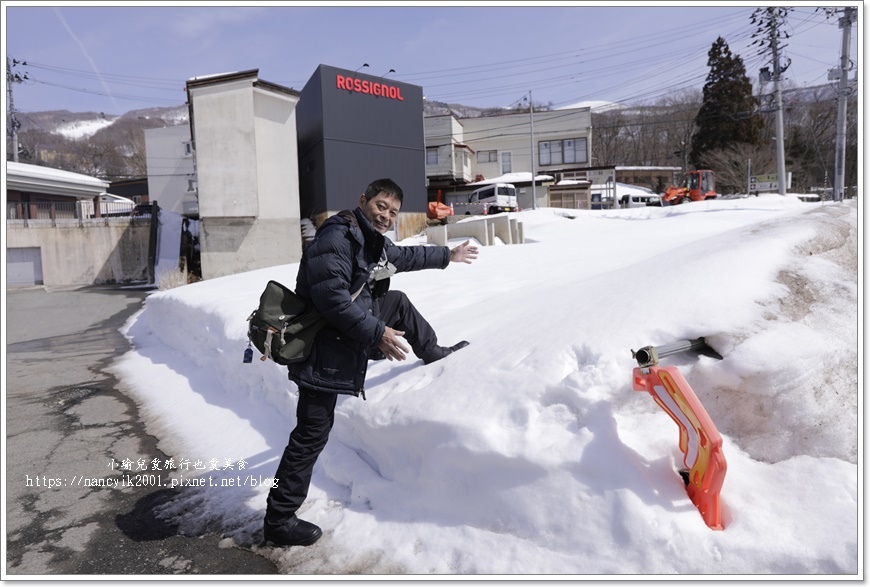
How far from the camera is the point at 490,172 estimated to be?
51531 mm

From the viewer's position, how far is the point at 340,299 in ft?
8.90

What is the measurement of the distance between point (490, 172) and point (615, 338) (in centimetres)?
4994

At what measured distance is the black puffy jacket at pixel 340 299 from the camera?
2727 mm

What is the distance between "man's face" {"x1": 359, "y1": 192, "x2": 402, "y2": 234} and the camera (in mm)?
2990

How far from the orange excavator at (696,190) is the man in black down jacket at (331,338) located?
115 feet

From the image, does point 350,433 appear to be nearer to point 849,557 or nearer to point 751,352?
point 751,352

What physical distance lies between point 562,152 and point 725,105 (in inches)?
516

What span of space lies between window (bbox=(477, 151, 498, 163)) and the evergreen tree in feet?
55.4

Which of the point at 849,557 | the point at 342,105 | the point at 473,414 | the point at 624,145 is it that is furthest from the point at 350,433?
the point at 624,145

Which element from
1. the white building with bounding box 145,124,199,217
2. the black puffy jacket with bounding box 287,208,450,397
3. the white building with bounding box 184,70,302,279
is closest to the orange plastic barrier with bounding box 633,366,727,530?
the black puffy jacket with bounding box 287,208,450,397

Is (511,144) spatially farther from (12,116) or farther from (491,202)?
(12,116)

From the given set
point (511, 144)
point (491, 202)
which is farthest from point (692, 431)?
point (511, 144)

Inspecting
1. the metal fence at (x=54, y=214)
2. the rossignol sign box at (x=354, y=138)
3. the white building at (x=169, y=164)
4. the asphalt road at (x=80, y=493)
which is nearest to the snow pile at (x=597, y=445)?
the asphalt road at (x=80, y=493)

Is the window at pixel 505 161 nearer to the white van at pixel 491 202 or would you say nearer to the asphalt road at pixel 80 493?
the white van at pixel 491 202
